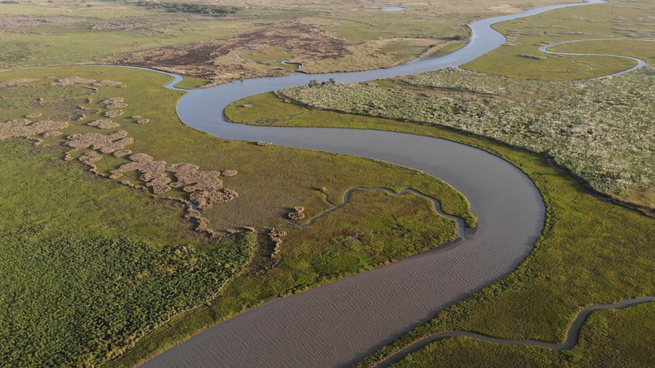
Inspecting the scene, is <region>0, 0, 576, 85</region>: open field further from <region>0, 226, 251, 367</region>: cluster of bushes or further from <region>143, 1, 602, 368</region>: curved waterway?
<region>0, 226, 251, 367</region>: cluster of bushes

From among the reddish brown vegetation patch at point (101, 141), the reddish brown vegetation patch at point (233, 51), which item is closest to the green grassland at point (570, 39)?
the reddish brown vegetation patch at point (233, 51)

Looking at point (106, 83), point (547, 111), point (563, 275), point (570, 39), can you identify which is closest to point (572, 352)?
point (563, 275)

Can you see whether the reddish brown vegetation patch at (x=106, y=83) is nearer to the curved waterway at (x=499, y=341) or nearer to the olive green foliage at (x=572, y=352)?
the curved waterway at (x=499, y=341)

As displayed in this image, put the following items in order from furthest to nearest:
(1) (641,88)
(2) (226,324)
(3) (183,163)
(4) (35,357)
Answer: (1) (641,88)
(3) (183,163)
(2) (226,324)
(4) (35,357)

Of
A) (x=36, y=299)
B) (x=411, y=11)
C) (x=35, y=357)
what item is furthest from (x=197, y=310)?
(x=411, y=11)

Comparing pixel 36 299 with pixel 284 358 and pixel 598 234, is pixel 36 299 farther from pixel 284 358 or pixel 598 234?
pixel 598 234

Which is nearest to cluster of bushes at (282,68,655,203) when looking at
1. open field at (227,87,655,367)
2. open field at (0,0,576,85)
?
open field at (227,87,655,367)
